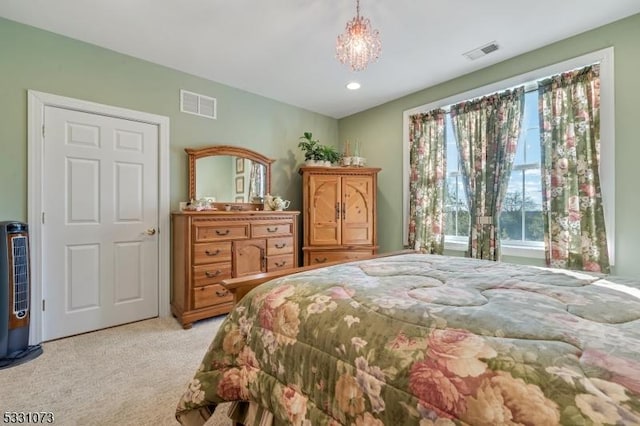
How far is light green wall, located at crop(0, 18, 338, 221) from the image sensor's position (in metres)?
2.39

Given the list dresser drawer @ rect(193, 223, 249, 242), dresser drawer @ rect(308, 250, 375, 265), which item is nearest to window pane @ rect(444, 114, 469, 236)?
dresser drawer @ rect(308, 250, 375, 265)

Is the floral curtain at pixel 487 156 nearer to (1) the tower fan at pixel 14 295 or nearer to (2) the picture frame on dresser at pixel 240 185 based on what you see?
(2) the picture frame on dresser at pixel 240 185

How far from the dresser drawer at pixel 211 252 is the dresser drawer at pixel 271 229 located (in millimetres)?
329

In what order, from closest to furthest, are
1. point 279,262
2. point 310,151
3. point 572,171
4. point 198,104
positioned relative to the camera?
point 572,171, point 198,104, point 279,262, point 310,151

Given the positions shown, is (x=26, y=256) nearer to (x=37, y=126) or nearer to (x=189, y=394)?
(x=37, y=126)

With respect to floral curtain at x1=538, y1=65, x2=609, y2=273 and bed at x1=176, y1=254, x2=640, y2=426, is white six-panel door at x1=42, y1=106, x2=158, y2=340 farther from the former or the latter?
floral curtain at x1=538, y1=65, x2=609, y2=273

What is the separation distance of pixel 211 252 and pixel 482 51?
10.8 ft

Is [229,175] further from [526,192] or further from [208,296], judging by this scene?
[526,192]

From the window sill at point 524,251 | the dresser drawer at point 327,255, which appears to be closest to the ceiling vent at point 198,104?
the dresser drawer at point 327,255

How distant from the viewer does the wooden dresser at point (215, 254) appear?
9.34ft

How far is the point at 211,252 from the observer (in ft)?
9.68

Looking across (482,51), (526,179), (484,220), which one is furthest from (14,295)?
(526,179)

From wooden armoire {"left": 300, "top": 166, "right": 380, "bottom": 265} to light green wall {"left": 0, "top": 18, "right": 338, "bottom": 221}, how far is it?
22.9 inches

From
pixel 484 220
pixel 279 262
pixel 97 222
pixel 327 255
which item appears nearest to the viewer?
pixel 97 222
